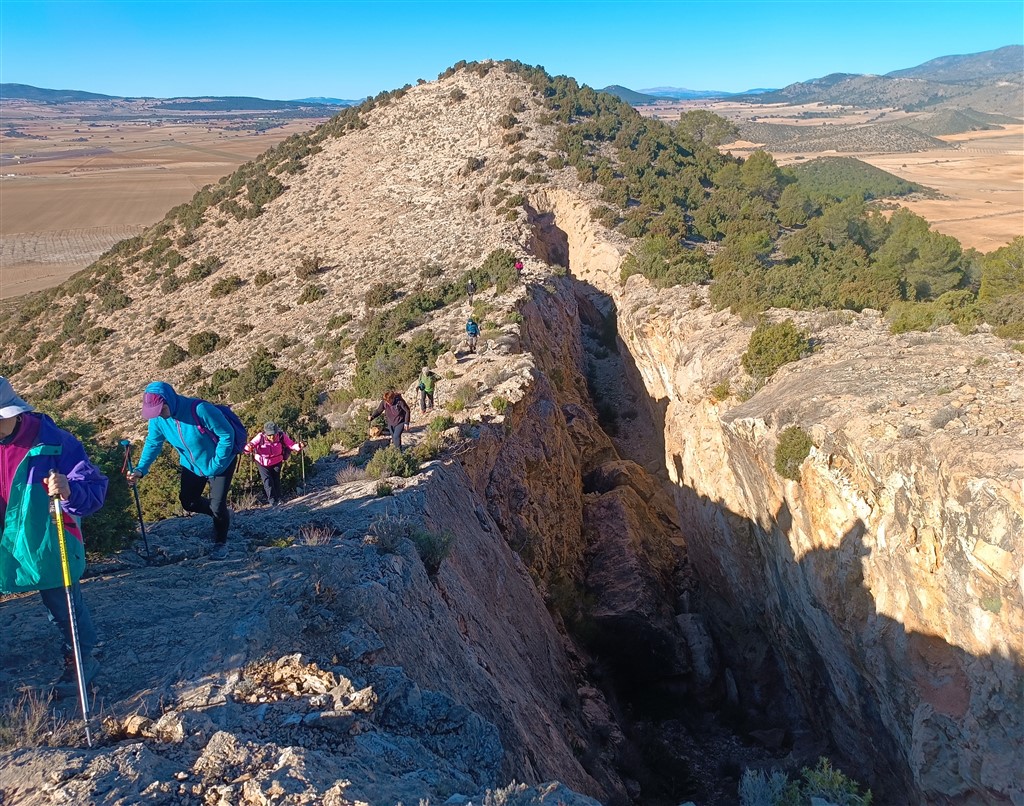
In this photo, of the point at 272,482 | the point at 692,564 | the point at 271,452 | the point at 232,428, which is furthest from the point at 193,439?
the point at 692,564

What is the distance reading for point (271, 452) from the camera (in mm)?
9781

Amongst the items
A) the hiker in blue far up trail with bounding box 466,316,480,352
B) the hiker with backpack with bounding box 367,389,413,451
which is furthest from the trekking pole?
the hiker in blue far up trail with bounding box 466,316,480,352

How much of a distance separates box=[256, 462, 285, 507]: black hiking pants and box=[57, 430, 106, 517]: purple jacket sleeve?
540cm

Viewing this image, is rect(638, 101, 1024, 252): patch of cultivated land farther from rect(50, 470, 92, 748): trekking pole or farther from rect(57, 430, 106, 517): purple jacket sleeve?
rect(50, 470, 92, 748): trekking pole

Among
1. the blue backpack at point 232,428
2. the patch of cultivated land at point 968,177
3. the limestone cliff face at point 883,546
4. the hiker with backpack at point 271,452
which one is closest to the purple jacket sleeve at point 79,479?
the blue backpack at point 232,428

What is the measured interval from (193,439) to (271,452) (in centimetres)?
312

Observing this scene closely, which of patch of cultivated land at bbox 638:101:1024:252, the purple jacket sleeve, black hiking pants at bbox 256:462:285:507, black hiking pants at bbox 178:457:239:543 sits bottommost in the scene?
black hiking pants at bbox 256:462:285:507

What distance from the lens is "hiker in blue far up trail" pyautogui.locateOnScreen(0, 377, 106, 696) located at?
169 inches

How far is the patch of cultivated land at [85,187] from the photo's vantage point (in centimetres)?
6097

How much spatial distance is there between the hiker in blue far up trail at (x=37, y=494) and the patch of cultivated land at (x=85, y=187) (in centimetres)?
5558

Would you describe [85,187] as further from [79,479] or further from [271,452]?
[79,479]

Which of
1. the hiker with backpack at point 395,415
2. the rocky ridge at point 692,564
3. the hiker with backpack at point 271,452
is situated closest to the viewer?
the rocky ridge at point 692,564

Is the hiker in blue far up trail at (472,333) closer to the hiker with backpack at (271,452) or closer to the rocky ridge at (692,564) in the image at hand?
the rocky ridge at (692,564)

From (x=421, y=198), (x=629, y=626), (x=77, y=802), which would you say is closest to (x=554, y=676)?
(x=629, y=626)
